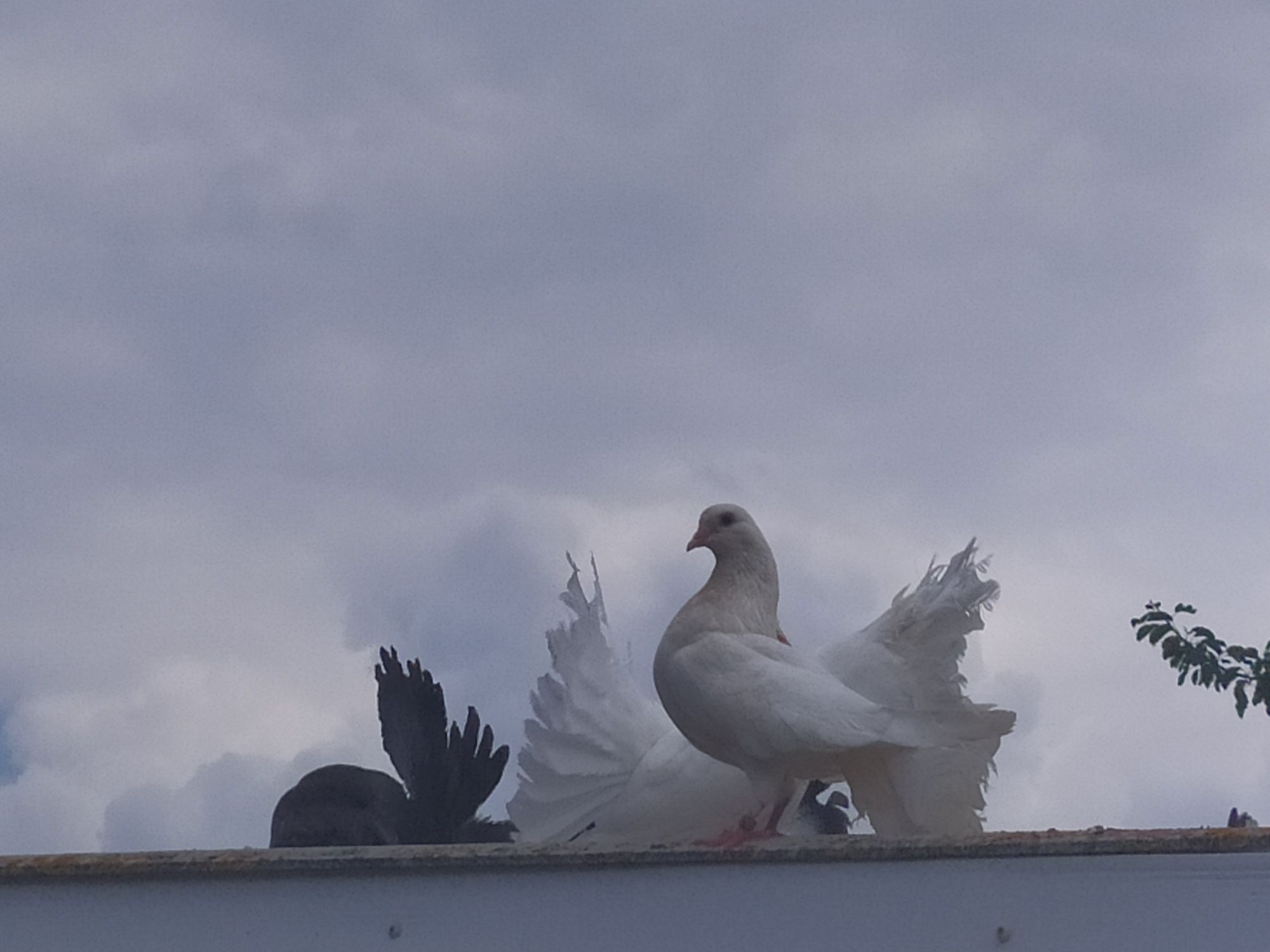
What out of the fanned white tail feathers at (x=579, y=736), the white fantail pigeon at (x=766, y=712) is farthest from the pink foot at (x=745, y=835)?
the fanned white tail feathers at (x=579, y=736)

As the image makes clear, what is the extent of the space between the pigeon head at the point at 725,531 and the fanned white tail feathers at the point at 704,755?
1.04 metres

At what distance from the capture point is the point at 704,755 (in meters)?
7.30

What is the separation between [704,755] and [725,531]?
1458 millimetres

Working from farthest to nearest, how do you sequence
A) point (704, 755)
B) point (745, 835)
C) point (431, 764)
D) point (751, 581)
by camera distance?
1. point (431, 764)
2. point (704, 755)
3. point (751, 581)
4. point (745, 835)

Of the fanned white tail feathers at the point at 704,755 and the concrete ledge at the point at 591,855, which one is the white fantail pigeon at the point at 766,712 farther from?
the concrete ledge at the point at 591,855

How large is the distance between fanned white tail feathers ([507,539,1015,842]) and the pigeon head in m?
1.04

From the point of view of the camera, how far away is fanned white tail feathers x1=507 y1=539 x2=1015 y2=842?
237 inches

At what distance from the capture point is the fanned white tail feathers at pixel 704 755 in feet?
19.7

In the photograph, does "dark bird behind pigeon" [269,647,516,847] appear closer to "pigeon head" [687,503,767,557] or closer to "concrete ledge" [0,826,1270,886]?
"pigeon head" [687,503,767,557]

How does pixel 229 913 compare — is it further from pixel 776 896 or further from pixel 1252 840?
pixel 1252 840

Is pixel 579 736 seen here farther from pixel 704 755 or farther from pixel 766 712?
pixel 766 712

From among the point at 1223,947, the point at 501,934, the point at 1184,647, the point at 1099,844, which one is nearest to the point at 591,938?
the point at 501,934

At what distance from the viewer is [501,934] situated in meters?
4.39

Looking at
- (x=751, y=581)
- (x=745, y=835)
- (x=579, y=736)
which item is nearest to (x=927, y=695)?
(x=751, y=581)
